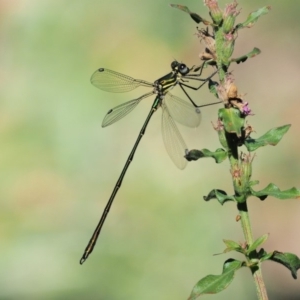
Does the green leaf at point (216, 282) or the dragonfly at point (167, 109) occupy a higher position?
the dragonfly at point (167, 109)

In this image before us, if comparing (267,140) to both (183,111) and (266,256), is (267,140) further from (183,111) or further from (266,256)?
(183,111)

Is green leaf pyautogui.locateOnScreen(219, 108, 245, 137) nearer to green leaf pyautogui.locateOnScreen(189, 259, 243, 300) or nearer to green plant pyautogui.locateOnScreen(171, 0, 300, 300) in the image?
green plant pyautogui.locateOnScreen(171, 0, 300, 300)

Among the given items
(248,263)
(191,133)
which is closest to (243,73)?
(191,133)

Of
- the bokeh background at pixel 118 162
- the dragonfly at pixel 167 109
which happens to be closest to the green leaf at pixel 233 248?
the dragonfly at pixel 167 109

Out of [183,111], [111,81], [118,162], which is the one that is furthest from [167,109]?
[118,162]

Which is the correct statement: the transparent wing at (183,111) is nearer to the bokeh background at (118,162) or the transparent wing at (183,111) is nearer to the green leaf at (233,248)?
the bokeh background at (118,162)

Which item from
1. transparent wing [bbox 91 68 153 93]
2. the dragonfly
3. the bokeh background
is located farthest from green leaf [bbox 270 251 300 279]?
transparent wing [bbox 91 68 153 93]
